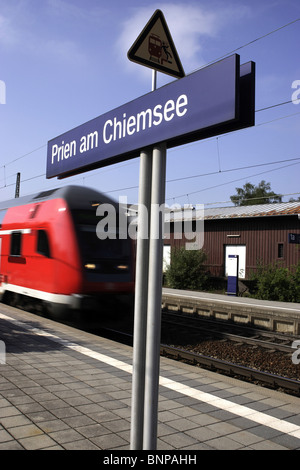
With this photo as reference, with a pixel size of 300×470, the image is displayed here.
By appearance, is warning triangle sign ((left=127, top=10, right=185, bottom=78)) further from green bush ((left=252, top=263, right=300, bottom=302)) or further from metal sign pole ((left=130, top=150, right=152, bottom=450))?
green bush ((left=252, top=263, right=300, bottom=302))

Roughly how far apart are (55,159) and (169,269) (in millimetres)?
19202

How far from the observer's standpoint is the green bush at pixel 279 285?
16.7 meters

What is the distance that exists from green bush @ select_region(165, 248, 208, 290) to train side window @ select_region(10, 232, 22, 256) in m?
11.4

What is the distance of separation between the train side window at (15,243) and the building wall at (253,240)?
1218 centimetres

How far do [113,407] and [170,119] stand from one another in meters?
3.40

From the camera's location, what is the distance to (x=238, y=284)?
20.5 meters

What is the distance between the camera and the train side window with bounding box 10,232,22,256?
36.8 feet

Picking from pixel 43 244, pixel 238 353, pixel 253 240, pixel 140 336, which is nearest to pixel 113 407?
pixel 140 336

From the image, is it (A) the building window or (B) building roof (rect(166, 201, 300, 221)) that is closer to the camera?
(B) building roof (rect(166, 201, 300, 221))

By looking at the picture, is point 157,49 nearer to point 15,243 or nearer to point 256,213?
point 15,243

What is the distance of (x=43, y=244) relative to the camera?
9867 mm
